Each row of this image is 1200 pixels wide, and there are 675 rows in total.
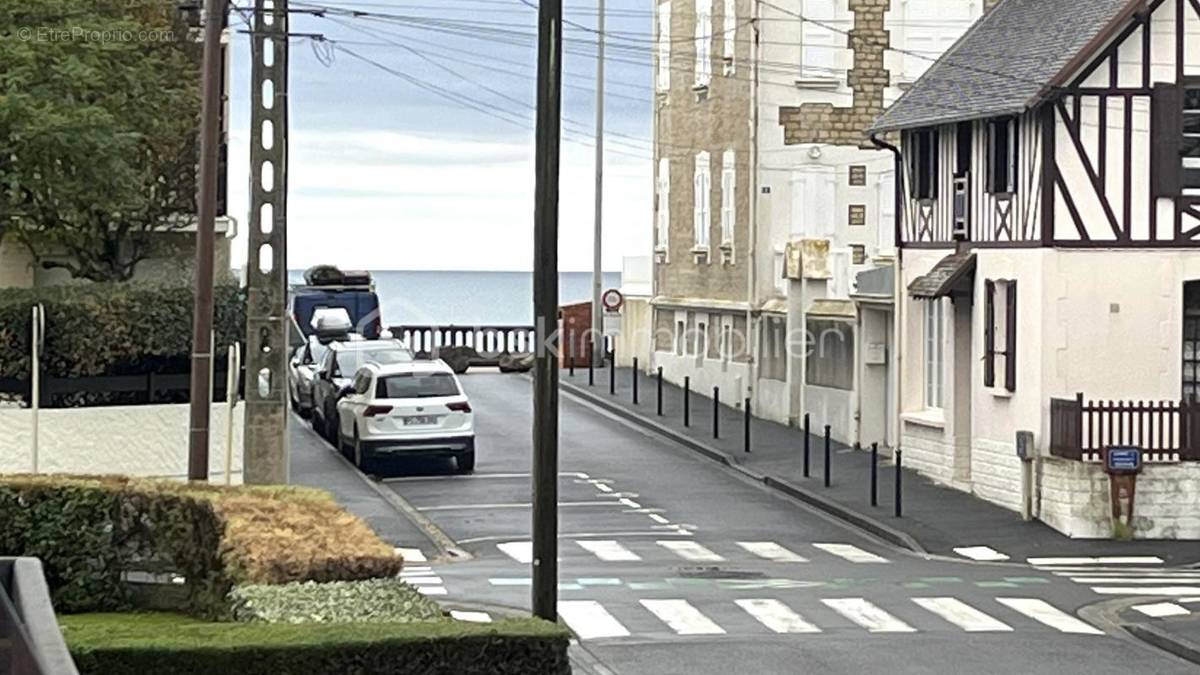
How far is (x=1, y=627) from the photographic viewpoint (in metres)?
7.31

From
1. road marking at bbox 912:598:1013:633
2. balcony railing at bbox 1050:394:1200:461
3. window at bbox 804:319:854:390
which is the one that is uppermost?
window at bbox 804:319:854:390

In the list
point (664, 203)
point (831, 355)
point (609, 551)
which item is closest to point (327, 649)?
point (609, 551)

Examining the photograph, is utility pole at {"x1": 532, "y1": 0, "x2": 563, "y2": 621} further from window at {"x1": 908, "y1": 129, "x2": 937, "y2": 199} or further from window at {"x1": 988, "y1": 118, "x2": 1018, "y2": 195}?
window at {"x1": 908, "y1": 129, "x2": 937, "y2": 199}

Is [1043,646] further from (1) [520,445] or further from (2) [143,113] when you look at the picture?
(1) [520,445]

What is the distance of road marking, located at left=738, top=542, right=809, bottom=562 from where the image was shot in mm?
25484

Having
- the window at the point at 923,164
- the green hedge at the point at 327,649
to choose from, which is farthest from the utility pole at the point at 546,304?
the window at the point at 923,164

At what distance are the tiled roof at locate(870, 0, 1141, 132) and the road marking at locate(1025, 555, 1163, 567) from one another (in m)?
6.42

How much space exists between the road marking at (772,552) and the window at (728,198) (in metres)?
19.0

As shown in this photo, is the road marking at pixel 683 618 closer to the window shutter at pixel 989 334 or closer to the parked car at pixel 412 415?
the window shutter at pixel 989 334

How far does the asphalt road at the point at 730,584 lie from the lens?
1747 centimetres

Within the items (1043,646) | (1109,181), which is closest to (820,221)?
(1109,181)

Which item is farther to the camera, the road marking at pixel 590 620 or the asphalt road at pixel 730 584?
the road marking at pixel 590 620

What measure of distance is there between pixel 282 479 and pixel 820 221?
21.7m

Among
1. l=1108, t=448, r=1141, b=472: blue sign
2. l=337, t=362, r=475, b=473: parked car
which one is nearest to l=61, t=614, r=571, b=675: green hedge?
l=1108, t=448, r=1141, b=472: blue sign
